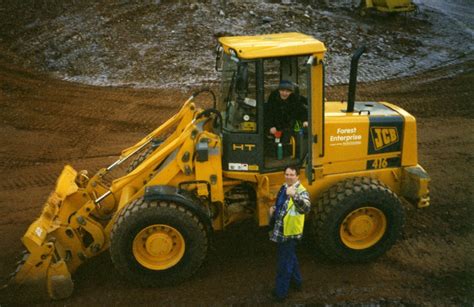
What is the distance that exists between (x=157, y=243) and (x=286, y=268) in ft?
4.74

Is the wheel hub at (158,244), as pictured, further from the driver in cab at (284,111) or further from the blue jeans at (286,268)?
the driver in cab at (284,111)

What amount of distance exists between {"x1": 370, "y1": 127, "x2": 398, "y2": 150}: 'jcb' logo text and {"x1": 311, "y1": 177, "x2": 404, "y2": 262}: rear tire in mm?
476

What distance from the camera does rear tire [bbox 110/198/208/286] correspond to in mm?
5445

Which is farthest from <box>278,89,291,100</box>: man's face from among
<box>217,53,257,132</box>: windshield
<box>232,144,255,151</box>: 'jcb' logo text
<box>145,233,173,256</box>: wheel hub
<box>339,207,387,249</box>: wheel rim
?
<box>145,233,173,256</box>: wheel hub

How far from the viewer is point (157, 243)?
18.4 feet

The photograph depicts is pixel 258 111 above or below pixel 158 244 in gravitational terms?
above

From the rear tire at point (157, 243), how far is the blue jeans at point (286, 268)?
2.84ft

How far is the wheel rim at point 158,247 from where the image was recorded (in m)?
5.57

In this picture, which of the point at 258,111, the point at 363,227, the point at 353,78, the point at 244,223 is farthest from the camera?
the point at 244,223

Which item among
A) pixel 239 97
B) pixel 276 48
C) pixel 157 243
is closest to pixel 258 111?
pixel 239 97

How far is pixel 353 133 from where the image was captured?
237 inches

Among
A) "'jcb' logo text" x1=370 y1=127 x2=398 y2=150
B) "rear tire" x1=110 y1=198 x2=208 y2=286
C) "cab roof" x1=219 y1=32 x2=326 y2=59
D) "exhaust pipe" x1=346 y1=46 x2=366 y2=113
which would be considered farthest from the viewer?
"'jcb' logo text" x1=370 y1=127 x2=398 y2=150

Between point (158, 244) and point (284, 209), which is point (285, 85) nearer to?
point (284, 209)

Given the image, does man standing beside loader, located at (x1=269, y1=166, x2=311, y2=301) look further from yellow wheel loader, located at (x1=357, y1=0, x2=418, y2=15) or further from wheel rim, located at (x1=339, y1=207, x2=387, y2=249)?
yellow wheel loader, located at (x1=357, y1=0, x2=418, y2=15)
